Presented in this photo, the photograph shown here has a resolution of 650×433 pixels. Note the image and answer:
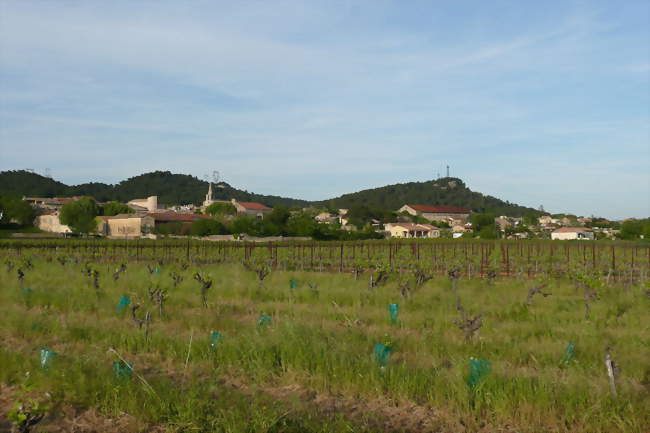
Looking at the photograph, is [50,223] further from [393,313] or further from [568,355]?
[568,355]

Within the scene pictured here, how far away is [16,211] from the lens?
225ft

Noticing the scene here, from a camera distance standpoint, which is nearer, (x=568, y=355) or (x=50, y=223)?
(x=568, y=355)

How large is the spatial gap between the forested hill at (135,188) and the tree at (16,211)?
195 ft

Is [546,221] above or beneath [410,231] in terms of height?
above

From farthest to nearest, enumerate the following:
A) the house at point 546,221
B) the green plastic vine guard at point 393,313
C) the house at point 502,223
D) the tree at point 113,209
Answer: the house at point 546,221 < the house at point 502,223 < the tree at point 113,209 < the green plastic vine guard at point 393,313

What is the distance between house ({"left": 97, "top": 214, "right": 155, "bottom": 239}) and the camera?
66.4 m

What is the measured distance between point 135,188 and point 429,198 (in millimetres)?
86129

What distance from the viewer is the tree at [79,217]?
219 feet

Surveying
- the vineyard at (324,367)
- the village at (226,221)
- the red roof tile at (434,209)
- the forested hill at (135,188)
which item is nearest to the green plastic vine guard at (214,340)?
the vineyard at (324,367)

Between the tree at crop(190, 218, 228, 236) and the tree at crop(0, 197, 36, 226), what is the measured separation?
2301 centimetres

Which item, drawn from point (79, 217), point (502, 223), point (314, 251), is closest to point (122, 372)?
point (314, 251)

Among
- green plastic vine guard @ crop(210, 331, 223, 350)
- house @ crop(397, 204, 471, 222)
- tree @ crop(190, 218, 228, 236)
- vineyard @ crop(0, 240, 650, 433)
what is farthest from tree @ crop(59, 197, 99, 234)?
house @ crop(397, 204, 471, 222)

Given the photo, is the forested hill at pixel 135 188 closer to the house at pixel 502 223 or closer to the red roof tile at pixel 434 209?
the red roof tile at pixel 434 209

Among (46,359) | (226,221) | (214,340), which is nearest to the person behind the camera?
(46,359)
